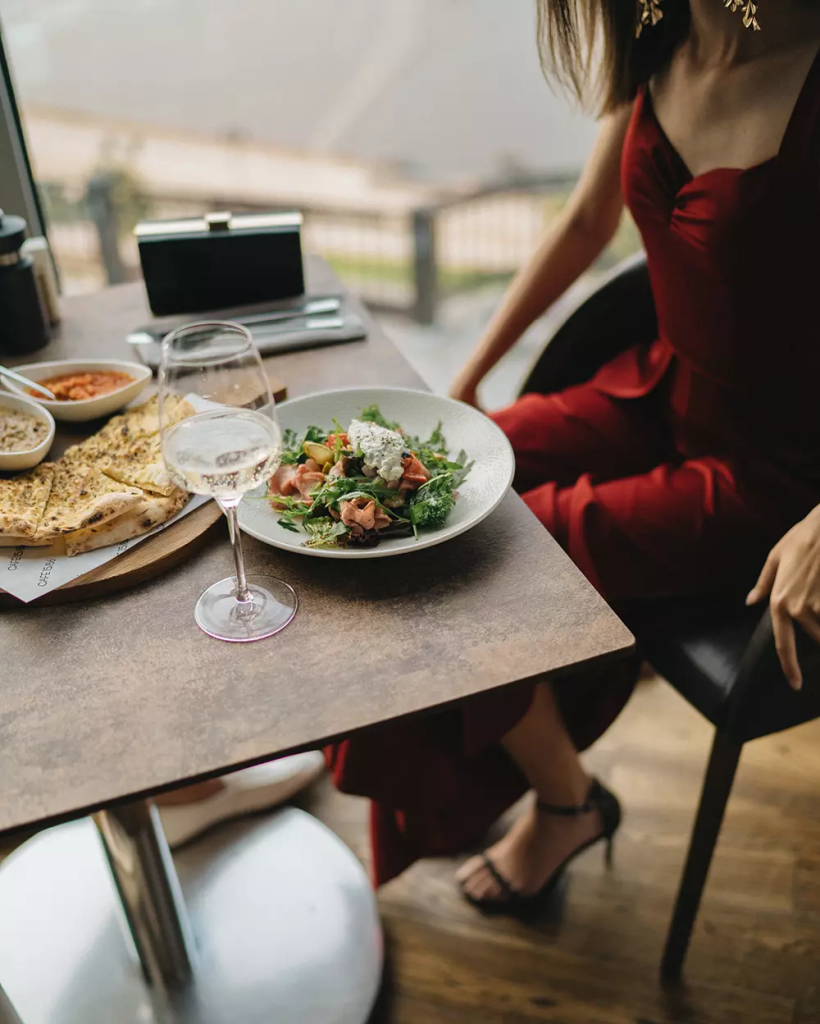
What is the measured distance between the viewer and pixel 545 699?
1.31m

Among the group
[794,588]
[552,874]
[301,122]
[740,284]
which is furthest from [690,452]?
[301,122]

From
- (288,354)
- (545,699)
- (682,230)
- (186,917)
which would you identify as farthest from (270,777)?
(682,230)

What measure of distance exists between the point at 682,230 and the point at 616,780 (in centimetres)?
102

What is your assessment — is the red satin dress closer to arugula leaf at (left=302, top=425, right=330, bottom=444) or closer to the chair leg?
the chair leg

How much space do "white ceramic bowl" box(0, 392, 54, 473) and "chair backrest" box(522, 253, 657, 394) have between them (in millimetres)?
819

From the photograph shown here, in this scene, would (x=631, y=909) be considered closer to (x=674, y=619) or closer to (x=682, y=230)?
(x=674, y=619)

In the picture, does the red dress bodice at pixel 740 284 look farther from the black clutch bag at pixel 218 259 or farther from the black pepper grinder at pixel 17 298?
the black pepper grinder at pixel 17 298

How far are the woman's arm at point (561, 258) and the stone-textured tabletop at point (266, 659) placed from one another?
623mm

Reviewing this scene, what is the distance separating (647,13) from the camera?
1.19 m

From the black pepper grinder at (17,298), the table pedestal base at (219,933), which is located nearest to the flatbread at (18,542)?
the black pepper grinder at (17,298)

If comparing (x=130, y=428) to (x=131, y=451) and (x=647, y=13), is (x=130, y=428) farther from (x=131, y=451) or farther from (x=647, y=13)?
(x=647, y=13)

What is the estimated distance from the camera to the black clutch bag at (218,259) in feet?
4.46

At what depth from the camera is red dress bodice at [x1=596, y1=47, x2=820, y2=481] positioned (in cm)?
107

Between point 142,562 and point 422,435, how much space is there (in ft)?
1.21
